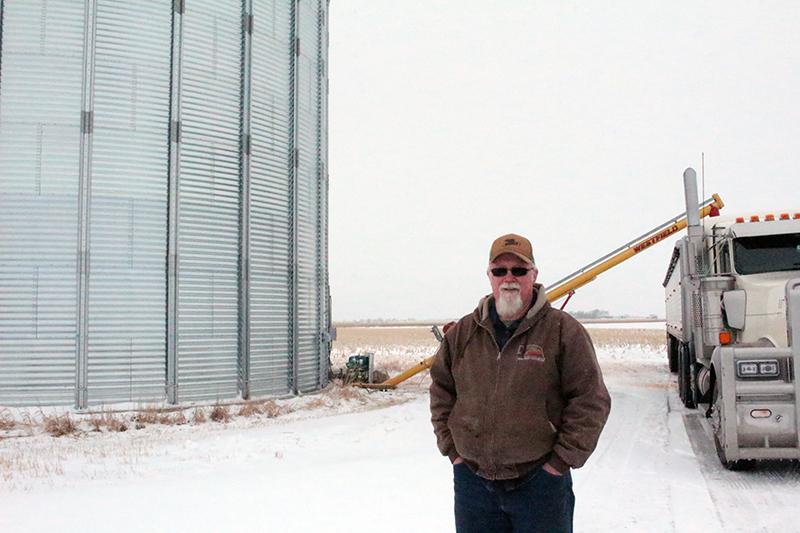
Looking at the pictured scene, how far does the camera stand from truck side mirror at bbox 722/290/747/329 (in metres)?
8.75

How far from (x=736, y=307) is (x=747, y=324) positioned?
1.12 feet

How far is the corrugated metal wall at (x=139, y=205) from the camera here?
39.7ft

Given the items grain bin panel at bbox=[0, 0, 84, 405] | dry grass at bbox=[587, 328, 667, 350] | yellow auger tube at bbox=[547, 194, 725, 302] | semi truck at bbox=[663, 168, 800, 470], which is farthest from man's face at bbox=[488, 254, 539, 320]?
dry grass at bbox=[587, 328, 667, 350]

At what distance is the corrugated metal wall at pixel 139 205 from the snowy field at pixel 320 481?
4.74 feet

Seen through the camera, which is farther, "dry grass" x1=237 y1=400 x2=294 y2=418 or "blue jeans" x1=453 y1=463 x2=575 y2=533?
"dry grass" x1=237 y1=400 x2=294 y2=418

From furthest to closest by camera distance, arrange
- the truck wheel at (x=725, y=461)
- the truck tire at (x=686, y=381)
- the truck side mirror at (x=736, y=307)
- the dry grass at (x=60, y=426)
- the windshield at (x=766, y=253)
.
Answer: the truck tire at (x=686, y=381) → the dry grass at (x=60, y=426) → the windshield at (x=766, y=253) → the truck side mirror at (x=736, y=307) → the truck wheel at (x=725, y=461)

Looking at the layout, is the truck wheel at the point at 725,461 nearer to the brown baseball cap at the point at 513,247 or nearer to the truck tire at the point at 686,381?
the truck tire at the point at 686,381

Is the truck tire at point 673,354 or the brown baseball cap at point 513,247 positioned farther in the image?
the truck tire at point 673,354

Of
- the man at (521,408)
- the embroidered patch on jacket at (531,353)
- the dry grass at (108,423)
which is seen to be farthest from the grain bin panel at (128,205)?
the embroidered patch on jacket at (531,353)

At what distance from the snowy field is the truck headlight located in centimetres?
120

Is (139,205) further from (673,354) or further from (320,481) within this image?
(673,354)

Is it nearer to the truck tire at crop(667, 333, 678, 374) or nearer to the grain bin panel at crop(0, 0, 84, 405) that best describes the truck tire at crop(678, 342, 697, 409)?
the truck tire at crop(667, 333, 678, 374)

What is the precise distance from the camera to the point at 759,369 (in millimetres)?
A: 7383

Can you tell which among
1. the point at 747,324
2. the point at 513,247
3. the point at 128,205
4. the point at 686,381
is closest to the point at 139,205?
the point at 128,205
